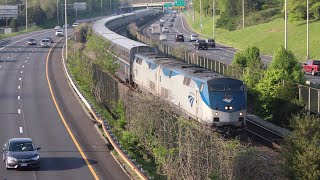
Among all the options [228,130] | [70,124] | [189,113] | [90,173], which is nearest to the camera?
[90,173]

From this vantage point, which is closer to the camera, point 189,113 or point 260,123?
point 189,113

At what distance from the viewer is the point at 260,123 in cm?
4241

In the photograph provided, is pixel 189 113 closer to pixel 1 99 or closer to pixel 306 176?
pixel 306 176

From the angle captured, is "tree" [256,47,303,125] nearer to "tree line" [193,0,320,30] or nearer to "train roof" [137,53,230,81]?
"train roof" [137,53,230,81]

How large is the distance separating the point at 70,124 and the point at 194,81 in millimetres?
8379

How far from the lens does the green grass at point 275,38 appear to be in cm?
8311

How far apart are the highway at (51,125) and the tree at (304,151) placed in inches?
274

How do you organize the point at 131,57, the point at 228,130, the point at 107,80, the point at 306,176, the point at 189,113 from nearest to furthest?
the point at 306,176 < the point at 228,130 < the point at 189,113 < the point at 107,80 < the point at 131,57

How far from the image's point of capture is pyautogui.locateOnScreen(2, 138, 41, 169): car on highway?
2906 cm

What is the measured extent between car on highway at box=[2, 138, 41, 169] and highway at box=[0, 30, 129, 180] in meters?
0.33

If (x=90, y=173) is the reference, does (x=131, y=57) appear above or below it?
above

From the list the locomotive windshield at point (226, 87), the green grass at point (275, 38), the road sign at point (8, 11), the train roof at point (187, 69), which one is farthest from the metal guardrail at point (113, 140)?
the road sign at point (8, 11)

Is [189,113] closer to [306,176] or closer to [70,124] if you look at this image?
[70,124]

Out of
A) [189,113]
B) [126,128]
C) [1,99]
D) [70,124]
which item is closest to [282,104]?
[189,113]
